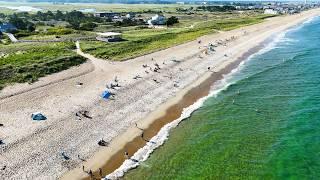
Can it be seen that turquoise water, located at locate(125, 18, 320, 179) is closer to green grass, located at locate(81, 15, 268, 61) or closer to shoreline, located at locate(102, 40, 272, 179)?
A: shoreline, located at locate(102, 40, 272, 179)

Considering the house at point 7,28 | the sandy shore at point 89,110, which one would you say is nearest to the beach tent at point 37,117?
the sandy shore at point 89,110

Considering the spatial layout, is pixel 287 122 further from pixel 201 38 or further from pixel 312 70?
pixel 201 38

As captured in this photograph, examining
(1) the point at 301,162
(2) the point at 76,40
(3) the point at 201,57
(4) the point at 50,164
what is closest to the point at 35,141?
(4) the point at 50,164

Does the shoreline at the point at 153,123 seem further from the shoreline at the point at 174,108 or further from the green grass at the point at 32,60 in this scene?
the green grass at the point at 32,60

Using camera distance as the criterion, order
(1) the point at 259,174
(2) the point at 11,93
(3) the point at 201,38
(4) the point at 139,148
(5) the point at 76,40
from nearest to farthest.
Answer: (1) the point at 259,174 → (4) the point at 139,148 → (2) the point at 11,93 → (5) the point at 76,40 → (3) the point at 201,38

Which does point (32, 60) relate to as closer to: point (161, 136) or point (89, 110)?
point (89, 110)

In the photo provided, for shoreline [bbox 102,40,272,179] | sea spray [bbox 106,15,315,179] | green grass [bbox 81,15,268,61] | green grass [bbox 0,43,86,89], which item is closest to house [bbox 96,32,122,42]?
green grass [bbox 81,15,268,61]

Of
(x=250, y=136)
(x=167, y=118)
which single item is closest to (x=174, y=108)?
(x=167, y=118)
